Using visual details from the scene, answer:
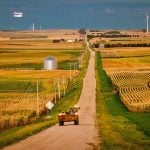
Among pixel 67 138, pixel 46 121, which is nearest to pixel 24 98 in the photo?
pixel 46 121

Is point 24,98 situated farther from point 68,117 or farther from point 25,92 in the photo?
point 68,117

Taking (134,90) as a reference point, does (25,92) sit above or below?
above

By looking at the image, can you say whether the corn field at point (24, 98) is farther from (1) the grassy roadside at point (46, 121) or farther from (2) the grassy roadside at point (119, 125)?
(2) the grassy roadside at point (119, 125)

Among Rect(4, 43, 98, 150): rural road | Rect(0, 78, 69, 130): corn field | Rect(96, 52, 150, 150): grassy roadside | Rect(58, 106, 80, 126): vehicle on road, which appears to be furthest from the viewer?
Rect(0, 78, 69, 130): corn field

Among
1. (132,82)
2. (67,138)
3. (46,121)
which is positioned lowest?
(67,138)

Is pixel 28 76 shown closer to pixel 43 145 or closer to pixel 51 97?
pixel 51 97

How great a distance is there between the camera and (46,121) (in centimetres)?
5072

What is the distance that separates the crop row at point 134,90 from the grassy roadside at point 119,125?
94 centimetres

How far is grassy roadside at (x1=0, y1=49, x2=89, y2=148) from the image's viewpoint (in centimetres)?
3630

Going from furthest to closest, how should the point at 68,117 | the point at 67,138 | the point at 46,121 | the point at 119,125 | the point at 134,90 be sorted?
the point at 134,90 < the point at 46,121 < the point at 119,125 < the point at 68,117 < the point at 67,138

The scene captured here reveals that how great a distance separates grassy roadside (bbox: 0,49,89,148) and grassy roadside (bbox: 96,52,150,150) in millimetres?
3512

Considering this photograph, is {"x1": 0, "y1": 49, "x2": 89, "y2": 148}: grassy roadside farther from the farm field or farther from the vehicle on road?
the vehicle on road

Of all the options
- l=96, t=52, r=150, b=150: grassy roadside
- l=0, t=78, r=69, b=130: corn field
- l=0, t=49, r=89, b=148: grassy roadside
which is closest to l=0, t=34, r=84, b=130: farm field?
l=0, t=78, r=69, b=130: corn field

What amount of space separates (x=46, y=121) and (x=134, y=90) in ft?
104
